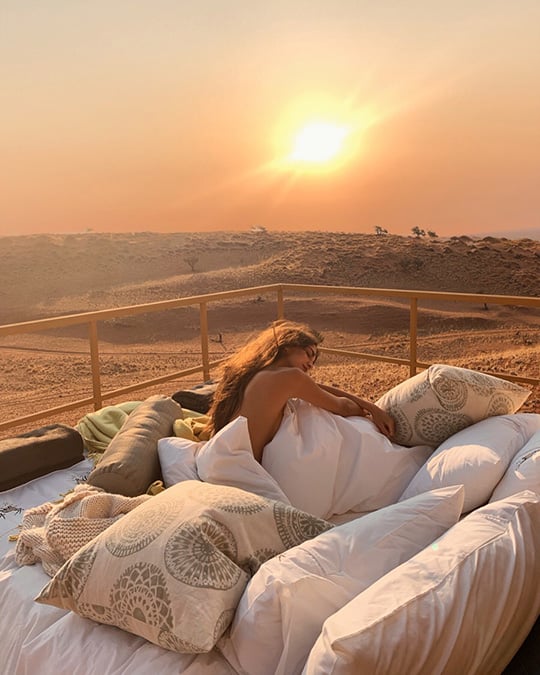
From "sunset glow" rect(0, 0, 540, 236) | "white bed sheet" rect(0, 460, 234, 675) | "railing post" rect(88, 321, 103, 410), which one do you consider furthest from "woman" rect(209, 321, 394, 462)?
"sunset glow" rect(0, 0, 540, 236)

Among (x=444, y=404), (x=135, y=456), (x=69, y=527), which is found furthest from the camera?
(x=444, y=404)

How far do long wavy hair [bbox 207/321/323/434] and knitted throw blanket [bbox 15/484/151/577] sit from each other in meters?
0.47

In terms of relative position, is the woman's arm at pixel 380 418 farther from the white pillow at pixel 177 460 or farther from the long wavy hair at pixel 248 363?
the white pillow at pixel 177 460

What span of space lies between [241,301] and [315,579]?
16479 mm

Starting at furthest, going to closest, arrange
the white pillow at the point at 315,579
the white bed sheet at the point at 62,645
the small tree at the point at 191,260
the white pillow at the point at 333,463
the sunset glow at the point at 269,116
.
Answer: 1. the small tree at the point at 191,260
2. the sunset glow at the point at 269,116
3. the white pillow at the point at 333,463
4. the white bed sheet at the point at 62,645
5. the white pillow at the point at 315,579

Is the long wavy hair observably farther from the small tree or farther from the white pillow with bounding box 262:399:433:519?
the small tree

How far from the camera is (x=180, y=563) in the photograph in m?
1.01

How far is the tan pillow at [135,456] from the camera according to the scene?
167 cm

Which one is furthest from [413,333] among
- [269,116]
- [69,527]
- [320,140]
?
[269,116]

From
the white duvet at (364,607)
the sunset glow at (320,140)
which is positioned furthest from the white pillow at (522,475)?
the sunset glow at (320,140)

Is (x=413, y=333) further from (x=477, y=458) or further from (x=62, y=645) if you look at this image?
(x=62, y=645)

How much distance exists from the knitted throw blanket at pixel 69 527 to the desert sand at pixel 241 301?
8.51 metres

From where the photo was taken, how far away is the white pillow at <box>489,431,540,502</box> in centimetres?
149

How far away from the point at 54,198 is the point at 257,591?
18383 mm
